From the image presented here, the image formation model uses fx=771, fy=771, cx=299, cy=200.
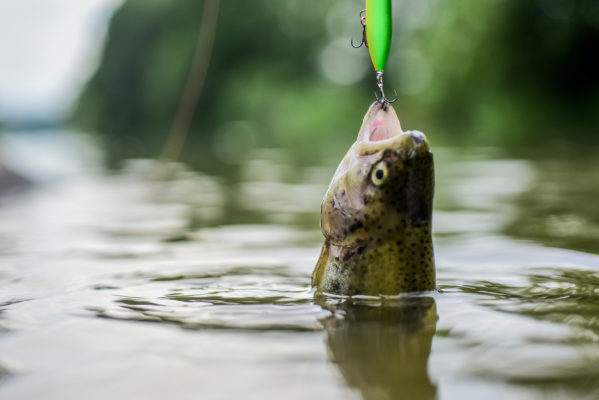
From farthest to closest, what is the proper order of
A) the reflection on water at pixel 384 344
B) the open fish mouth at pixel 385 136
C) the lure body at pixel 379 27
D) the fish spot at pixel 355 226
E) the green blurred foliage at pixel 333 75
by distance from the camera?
the green blurred foliage at pixel 333 75 < the fish spot at pixel 355 226 < the open fish mouth at pixel 385 136 < the lure body at pixel 379 27 < the reflection on water at pixel 384 344

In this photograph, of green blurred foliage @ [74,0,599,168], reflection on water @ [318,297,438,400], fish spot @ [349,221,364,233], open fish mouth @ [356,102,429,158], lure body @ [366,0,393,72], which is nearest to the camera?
reflection on water @ [318,297,438,400]

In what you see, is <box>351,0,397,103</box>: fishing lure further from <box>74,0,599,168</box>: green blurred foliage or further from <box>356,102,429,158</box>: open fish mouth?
<box>74,0,599,168</box>: green blurred foliage

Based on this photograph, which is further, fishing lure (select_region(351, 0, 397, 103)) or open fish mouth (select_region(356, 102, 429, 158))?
open fish mouth (select_region(356, 102, 429, 158))

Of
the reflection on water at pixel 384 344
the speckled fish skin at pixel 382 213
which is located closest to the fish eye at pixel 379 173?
the speckled fish skin at pixel 382 213

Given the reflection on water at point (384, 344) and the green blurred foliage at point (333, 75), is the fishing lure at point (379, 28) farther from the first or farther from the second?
the green blurred foliage at point (333, 75)

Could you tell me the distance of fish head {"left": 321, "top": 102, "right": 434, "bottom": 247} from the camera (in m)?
2.86

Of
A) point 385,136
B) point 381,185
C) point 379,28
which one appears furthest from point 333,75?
point 379,28

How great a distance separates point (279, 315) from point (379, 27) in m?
1.12

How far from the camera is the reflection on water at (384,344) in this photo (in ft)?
6.96

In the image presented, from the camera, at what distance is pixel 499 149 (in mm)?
13250

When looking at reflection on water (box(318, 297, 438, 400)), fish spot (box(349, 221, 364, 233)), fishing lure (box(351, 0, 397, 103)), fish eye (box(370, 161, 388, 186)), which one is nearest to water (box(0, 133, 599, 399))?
reflection on water (box(318, 297, 438, 400))

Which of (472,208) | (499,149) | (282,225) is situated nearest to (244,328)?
(282,225)

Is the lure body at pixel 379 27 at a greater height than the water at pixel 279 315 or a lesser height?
greater

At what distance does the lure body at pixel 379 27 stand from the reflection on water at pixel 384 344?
3.00 ft
